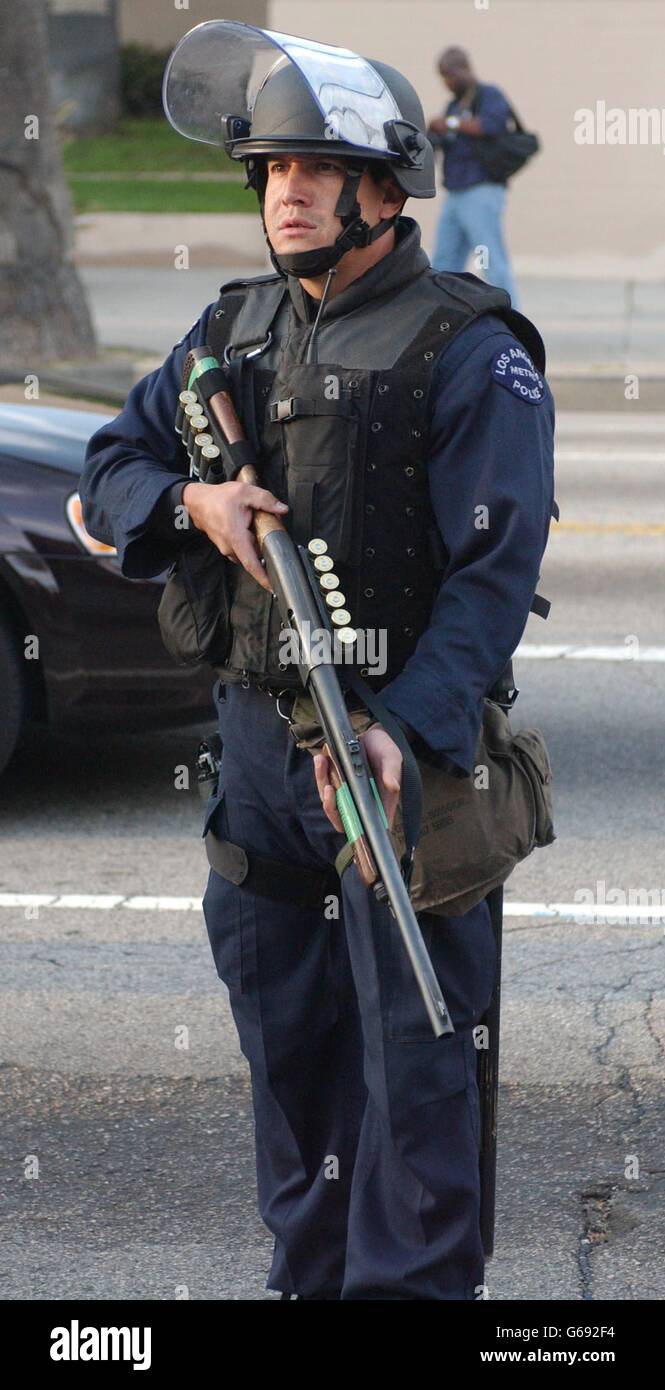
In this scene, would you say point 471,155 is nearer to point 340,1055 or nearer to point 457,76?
point 457,76

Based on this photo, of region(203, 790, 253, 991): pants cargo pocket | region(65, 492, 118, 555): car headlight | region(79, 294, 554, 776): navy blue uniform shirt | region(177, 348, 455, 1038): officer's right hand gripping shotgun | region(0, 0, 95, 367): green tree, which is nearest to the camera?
region(177, 348, 455, 1038): officer's right hand gripping shotgun

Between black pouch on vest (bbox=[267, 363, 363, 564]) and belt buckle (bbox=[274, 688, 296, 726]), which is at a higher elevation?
black pouch on vest (bbox=[267, 363, 363, 564])

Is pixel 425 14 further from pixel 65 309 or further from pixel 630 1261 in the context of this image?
pixel 630 1261

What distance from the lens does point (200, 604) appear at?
9.30 ft

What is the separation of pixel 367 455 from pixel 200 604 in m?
0.36

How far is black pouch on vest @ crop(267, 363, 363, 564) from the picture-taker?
2.64 metres

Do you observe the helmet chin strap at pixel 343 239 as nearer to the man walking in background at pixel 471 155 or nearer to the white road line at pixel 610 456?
the white road line at pixel 610 456

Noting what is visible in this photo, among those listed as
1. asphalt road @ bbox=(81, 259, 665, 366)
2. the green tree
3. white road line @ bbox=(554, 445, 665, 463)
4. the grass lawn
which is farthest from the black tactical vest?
the grass lawn

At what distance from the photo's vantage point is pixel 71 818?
19.2 feet

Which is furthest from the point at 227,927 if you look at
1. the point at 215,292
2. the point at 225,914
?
the point at 215,292

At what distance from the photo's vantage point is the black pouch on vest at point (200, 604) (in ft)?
9.25

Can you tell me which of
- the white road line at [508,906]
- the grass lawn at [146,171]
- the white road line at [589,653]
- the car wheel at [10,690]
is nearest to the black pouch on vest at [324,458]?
the white road line at [508,906]

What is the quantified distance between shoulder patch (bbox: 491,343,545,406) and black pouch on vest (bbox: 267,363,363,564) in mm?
198

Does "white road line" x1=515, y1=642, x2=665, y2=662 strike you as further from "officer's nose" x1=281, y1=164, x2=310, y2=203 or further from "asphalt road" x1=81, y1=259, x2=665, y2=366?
"asphalt road" x1=81, y1=259, x2=665, y2=366
